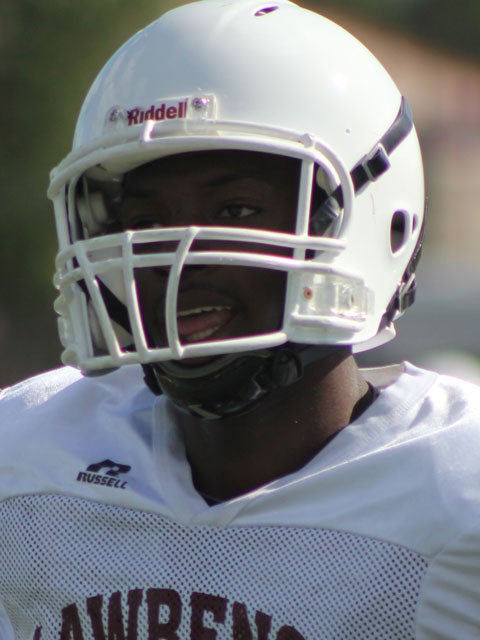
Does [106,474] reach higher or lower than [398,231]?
lower

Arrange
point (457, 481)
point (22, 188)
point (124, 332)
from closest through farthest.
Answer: point (457, 481), point (124, 332), point (22, 188)

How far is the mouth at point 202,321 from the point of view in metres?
2.18

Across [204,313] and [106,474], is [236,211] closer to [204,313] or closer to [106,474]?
[204,313]

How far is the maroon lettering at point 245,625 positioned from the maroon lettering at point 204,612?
2 cm

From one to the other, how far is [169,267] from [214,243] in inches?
4.0

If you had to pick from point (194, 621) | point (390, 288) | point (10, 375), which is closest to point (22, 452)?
point (194, 621)

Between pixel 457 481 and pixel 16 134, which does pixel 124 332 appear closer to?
pixel 457 481

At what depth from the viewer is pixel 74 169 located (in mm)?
2285

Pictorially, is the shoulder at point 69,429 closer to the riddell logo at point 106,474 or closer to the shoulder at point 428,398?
the riddell logo at point 106,474

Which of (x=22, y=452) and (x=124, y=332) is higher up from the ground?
(x=124, y=332)

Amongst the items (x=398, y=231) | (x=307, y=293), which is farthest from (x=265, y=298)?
(x=398, y=231)

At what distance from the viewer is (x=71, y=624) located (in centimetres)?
230

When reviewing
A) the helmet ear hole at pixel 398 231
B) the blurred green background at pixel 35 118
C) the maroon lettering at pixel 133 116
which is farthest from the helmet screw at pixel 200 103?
the blurred green background at pixel 35 118

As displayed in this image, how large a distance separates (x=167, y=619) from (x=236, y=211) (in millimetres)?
715
